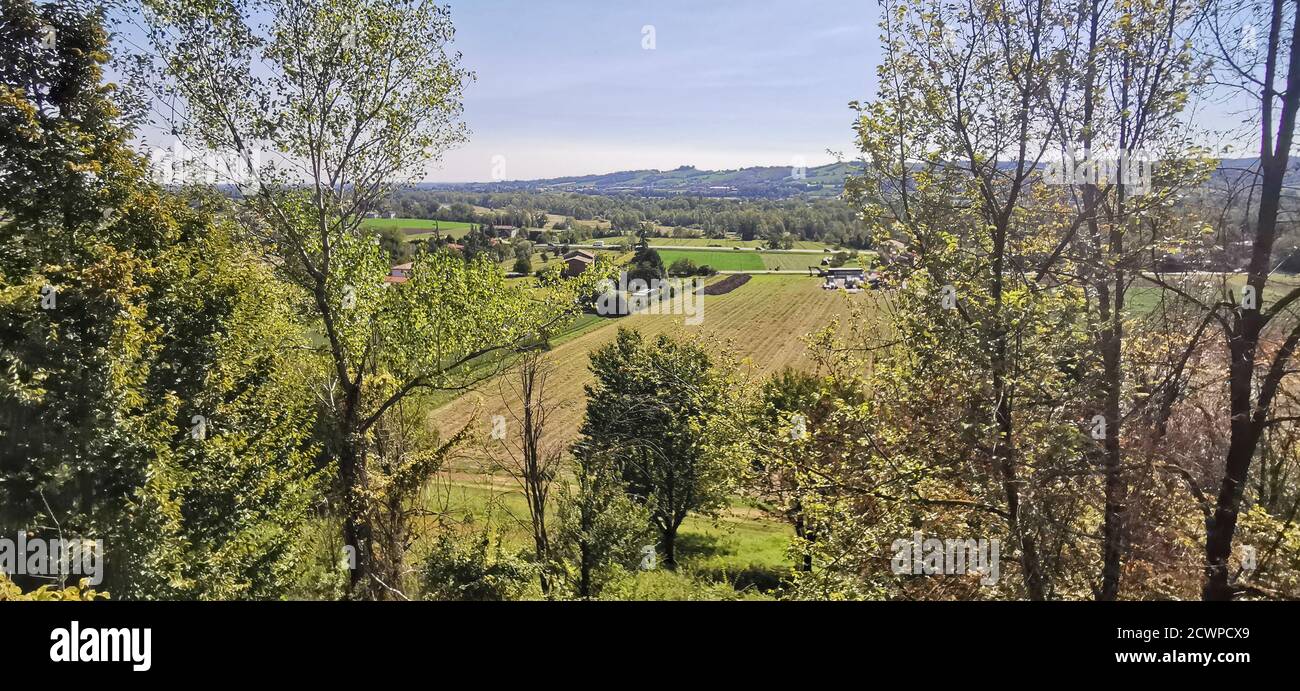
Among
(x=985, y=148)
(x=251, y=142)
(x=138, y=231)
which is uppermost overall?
(x=251, y=142)

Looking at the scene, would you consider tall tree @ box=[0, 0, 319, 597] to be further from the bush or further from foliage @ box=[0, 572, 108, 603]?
foliage @ box=[0, 572, 108, 603]

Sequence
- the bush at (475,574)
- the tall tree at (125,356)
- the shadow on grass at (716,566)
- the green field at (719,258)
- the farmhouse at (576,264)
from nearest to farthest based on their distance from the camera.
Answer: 1. the tall tree at (125,356)
2. the bush at (475,574)
3. the farmhouse at (576,264)
4. the shadow on grass at (716,566)
5. the green field at (719,258)

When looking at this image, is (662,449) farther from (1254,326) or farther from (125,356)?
(1254,326)

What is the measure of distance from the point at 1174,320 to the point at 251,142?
541 inches

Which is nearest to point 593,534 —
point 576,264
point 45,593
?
point 45,593

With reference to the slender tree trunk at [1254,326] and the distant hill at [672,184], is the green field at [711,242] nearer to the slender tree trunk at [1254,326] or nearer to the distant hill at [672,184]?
the distant hill at [672,184]

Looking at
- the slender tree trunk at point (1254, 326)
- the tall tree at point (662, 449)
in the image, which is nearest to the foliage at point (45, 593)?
the slender tree trunk at point (1254, 326)

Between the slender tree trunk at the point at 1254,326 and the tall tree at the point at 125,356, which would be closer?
the slender tree trunk at the point at 1254,326

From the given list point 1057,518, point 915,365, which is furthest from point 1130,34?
point 1057,518

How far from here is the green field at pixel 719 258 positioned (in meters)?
59.4

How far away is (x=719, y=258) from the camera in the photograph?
2507 inches

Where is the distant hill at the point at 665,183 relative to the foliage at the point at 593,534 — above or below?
above
